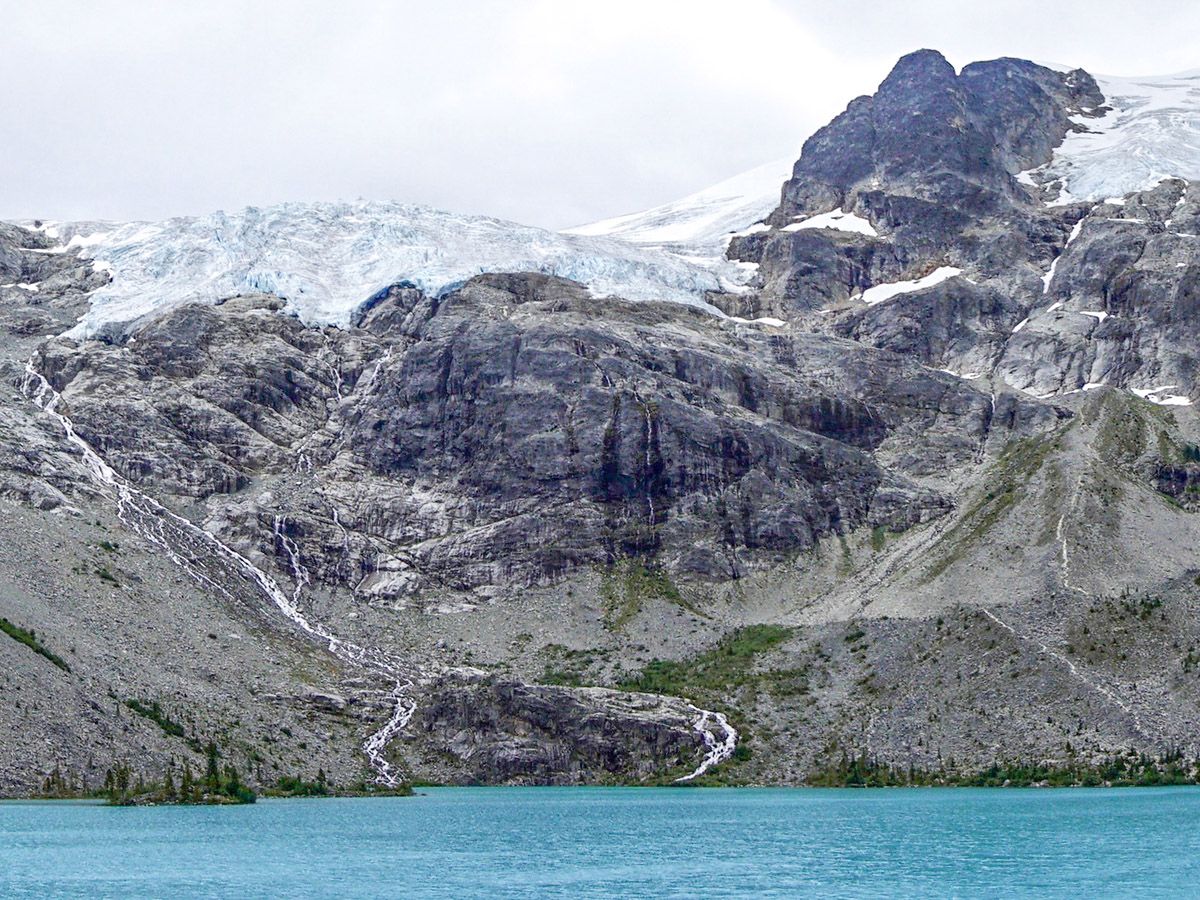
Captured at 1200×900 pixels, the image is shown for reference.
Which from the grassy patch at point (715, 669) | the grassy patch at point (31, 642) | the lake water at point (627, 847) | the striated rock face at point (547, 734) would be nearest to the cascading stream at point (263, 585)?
the striated rock face at point (547, 734)

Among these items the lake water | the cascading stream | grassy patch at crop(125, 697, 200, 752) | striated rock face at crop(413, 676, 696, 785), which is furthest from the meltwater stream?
grassy patch at crop(125, 697, 200, 752)

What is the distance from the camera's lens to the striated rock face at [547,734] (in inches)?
6437

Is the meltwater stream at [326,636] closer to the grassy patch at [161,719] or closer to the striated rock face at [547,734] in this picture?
the striated rock face at [547,734]

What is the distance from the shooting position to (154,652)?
509 feet

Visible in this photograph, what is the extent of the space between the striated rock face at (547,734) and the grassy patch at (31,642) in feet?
139

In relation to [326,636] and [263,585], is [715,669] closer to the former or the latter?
[326,636]

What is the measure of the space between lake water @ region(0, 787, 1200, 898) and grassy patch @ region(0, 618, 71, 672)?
17829 millimetres

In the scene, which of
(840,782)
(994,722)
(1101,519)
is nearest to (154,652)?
(840,782)

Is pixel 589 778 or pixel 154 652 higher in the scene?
pixel 154 652

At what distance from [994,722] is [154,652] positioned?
8462cm

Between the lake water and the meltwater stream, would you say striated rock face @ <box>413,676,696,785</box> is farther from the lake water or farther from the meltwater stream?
the lake water

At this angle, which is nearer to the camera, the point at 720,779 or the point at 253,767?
the point at 253,767

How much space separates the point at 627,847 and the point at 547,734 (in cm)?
6253

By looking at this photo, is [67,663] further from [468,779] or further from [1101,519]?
[1101,519]
